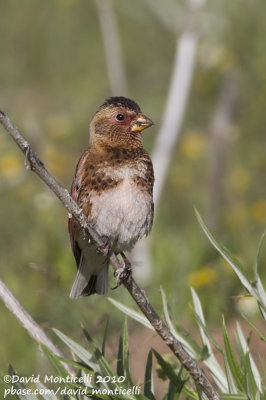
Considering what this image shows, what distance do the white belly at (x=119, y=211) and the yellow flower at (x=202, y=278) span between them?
1660mm

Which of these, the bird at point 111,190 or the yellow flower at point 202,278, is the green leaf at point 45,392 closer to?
the bird at point 111,190

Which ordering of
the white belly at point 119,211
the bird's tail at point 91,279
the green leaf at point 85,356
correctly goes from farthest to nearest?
the bird's tail at point 91,279
the white belly at point 119,211
the green leaf at point 85,356

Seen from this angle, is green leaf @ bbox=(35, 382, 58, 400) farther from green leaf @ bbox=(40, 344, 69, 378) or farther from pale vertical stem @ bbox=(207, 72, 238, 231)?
pale vertical stem @ bbox=(207, 72, 238, 231)

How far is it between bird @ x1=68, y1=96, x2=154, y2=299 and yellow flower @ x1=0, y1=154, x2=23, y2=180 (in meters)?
2.83

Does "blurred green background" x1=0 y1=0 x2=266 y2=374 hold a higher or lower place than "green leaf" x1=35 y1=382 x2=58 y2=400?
higher

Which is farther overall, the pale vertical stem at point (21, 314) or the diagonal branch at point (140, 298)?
the pale vertical stem at point (21, 314)

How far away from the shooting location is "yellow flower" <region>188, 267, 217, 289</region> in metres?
4.91

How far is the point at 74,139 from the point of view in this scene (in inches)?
331

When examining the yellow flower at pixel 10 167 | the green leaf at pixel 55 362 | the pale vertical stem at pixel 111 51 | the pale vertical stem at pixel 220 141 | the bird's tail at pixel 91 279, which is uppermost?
the pale vertical stem at pixel 111 51

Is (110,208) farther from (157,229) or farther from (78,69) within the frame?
(78,69)

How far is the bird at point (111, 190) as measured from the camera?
324cm

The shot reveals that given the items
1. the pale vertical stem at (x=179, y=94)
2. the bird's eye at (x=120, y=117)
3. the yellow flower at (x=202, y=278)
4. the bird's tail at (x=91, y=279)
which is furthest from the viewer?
the pale vertical stem at (x=179, y=94)

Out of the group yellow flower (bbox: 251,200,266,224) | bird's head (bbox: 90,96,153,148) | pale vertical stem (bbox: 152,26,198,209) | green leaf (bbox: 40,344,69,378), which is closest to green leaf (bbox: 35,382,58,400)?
green leaf (bbox: 40,344,69,378)

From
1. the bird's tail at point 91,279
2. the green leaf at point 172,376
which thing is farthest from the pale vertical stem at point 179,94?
the green leaf at point 172,376
